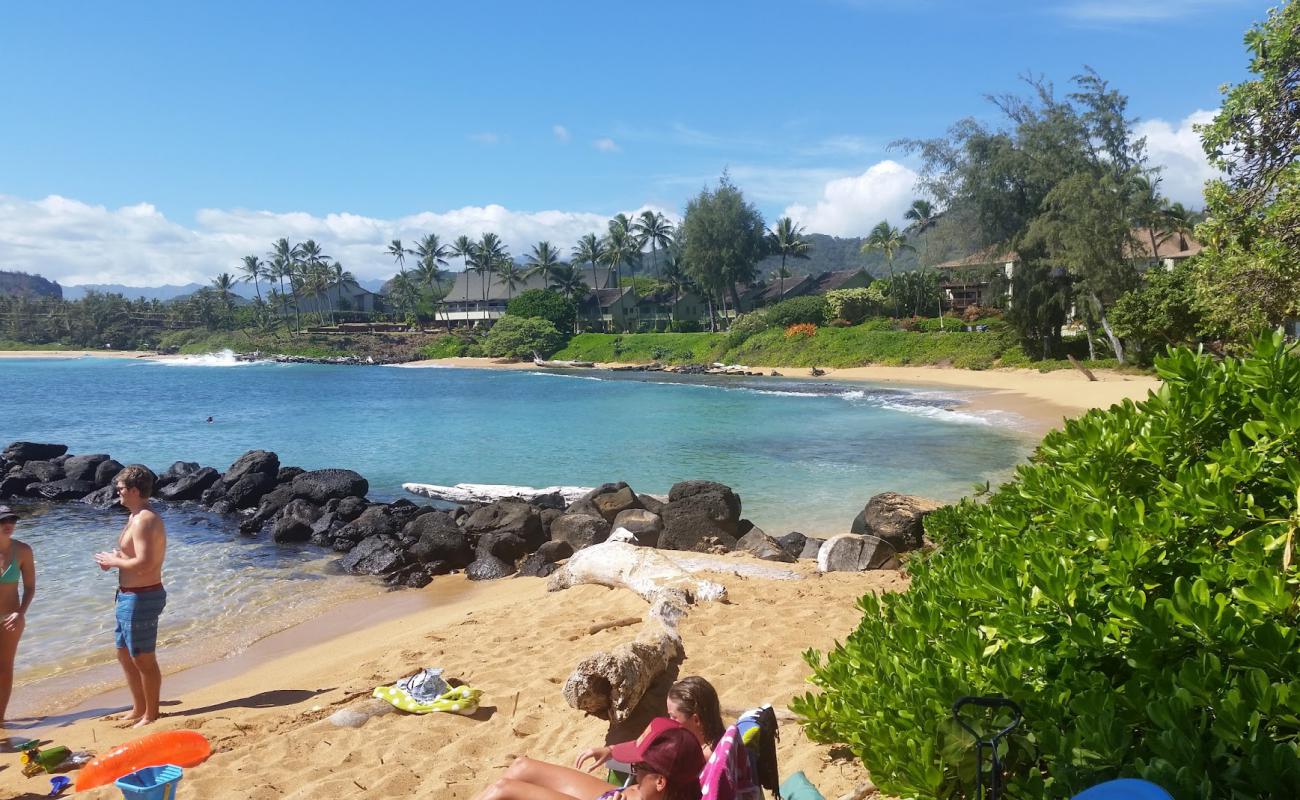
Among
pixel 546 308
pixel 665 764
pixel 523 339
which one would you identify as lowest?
pixel 665 764

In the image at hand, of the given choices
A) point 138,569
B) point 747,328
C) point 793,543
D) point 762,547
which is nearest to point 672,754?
point 138,569

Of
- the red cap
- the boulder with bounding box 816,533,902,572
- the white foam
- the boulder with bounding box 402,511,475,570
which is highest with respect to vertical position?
the white foam

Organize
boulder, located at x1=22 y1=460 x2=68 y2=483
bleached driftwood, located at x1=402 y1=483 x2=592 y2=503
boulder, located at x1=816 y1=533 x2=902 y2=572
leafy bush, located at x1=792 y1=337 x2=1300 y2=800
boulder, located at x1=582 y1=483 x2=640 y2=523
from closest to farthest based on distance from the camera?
leafy bush, located at x1=792 y1=337 x2=1300 y2=800, boulder, located at x1=816 y1=533 x2=902 y2=572, boulder, located at x1=582 y1=483 x2=640 y2=523, bleached driftwood, located at x1=402 y1=483 x2=592 y2=503, boulder, located at x1=22 y1=460 x2=68 y2=483

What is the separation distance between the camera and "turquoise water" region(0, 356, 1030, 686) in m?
13.7

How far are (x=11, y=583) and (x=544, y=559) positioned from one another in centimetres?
726

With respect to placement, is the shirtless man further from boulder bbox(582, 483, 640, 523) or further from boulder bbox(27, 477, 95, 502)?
boulder bbox(27, 477, 95, 502)

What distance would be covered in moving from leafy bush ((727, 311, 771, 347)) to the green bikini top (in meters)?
62.1

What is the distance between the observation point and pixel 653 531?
43.4 feet

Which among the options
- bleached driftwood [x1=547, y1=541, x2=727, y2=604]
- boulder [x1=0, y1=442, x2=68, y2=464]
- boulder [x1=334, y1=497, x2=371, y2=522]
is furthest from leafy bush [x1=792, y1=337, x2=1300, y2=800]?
boulder [x1=0, y1=442, x2=68, y2=464]

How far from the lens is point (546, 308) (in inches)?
3265

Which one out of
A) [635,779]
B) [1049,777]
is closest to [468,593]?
[635,779]

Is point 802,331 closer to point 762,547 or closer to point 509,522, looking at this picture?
point 509,522

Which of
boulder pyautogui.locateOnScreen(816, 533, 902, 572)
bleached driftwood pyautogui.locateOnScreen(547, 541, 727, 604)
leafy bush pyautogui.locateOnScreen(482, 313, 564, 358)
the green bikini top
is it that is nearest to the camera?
the green bikini top

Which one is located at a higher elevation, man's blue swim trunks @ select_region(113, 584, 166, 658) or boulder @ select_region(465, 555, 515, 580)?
man's blue swim trunks @ select_region(113, 584, 166, 658)
